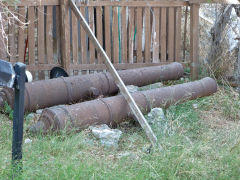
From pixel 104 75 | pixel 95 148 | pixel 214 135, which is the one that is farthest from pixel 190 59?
pixel 95 148

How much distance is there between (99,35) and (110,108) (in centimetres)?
320

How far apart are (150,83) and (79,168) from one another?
4.45 metres

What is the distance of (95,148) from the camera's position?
5.00 m

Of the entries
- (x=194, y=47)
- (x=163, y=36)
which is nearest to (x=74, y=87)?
(x=163, y=36)

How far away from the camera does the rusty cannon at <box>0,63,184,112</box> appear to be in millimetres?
6402

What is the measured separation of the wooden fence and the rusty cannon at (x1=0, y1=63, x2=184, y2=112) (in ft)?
3.36

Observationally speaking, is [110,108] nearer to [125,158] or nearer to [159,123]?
[159,123]

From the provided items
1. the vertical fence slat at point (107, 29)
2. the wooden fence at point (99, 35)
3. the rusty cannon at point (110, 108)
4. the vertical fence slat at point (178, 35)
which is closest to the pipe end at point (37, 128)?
the rusty cannon at point (110, 108)

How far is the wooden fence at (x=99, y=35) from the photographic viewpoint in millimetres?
8305

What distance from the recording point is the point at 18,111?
11.4 feet

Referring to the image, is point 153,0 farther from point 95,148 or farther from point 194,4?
point 95,148

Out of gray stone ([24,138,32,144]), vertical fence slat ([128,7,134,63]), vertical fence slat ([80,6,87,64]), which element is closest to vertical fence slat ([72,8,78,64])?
vertical fence slat ([80,6,87,64])

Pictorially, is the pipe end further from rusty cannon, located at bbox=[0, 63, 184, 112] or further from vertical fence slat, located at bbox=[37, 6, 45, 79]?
vertical fence slat, located at bbox=[37, 6, 45, 79]

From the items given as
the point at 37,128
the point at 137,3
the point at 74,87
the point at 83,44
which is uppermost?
the point at 137,3
